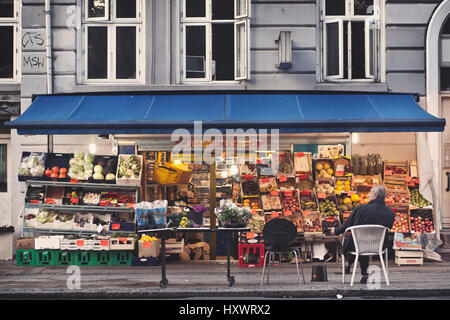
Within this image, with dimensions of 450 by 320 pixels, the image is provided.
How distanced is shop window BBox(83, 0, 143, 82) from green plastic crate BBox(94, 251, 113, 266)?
4041 mm

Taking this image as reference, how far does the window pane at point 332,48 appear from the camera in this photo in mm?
13469

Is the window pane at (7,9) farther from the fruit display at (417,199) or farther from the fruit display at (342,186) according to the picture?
the fruit display at (417,199)

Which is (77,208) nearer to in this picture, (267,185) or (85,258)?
(85,258)

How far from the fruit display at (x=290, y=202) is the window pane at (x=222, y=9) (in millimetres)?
4368

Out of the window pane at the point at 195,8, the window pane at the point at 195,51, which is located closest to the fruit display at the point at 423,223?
the window pane at the point at 195,51

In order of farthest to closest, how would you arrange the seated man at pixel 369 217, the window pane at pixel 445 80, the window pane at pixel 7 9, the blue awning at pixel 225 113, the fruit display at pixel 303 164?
1. the window pane at pixel 7 9
2. the window pane at pixel 445 80
3. the fruit display at pixel 303 164
4. the blue awning at pixel 225 113
5. the seated man at pixel 369 217

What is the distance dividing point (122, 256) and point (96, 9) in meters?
5.81

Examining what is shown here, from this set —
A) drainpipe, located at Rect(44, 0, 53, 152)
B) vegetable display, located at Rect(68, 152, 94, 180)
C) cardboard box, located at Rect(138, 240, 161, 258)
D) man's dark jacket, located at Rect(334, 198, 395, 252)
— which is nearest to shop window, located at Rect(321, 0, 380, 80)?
man's dark jacket, located at Rect(334, 198, 395, 252)

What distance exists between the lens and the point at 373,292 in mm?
9461

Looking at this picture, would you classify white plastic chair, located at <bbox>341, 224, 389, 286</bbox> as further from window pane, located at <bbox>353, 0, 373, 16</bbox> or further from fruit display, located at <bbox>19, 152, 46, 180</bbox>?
fruit display, located at <bbox>19, 152, 46, 180</bbox>

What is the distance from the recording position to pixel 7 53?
45.3 ft

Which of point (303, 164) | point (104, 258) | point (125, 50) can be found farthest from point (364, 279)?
point (125, 50)
